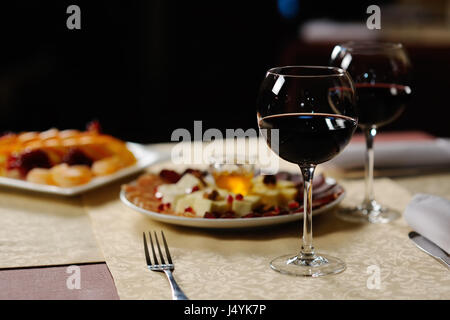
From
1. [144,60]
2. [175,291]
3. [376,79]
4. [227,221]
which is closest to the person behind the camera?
[175,291]

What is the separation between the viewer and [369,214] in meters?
1.28

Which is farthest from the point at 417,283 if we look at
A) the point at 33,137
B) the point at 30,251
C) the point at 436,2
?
the point at 436,2

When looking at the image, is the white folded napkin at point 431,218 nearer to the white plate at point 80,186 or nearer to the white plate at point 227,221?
the white plate at point 227,221

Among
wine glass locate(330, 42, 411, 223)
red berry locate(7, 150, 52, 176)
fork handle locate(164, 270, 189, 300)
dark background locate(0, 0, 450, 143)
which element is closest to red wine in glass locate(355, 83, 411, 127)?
wine glass locate(330, 42, 411, 223)

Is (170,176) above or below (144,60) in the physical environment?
below

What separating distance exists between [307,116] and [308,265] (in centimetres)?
24

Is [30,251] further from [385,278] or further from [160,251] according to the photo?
[385,278]

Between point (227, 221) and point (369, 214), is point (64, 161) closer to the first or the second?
point (227, 221)

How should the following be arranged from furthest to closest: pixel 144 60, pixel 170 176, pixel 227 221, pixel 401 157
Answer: pixel 144 60 → pixel 401 157 → pixel 170 176 → pixel 227 221

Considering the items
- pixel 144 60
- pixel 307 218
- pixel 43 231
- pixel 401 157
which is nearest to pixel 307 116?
pixel 307 218

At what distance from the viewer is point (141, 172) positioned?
5.41ft

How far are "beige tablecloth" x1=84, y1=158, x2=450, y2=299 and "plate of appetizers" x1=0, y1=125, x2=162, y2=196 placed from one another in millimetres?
131

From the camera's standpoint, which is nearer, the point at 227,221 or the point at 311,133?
the point at 311,133
